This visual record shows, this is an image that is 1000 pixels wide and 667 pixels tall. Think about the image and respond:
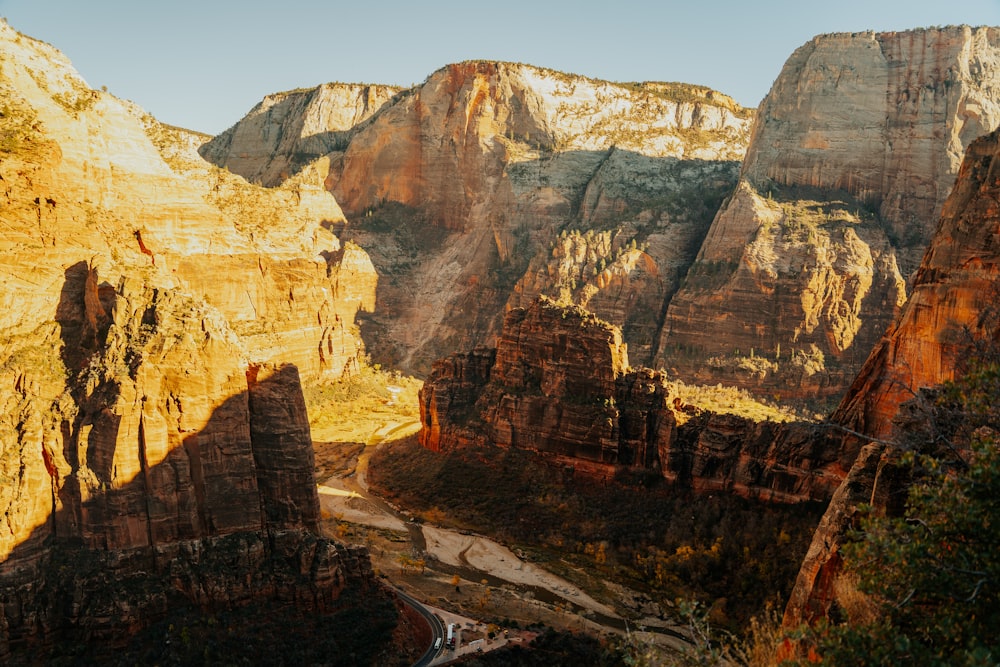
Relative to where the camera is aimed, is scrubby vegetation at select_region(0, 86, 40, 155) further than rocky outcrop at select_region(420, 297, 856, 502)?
No

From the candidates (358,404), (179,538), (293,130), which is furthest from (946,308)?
(293,130)

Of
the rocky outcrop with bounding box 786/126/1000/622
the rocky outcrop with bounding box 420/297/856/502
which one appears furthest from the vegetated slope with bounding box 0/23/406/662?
the rocky outcrop with bounding box 786/126/1000/622

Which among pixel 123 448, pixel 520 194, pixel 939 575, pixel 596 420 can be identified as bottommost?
pixel 596 420

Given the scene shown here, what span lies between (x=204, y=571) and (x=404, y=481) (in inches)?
1406

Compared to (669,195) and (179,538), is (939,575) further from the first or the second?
(669,195)

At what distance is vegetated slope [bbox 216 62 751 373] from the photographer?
108 m

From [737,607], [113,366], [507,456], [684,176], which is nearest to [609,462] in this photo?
[507,456]

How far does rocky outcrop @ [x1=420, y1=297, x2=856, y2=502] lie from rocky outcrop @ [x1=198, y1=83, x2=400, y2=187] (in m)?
83.9

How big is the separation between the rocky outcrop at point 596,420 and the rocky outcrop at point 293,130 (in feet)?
275

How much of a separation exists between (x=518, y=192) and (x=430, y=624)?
89401mm

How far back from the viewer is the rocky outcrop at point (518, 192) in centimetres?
10769

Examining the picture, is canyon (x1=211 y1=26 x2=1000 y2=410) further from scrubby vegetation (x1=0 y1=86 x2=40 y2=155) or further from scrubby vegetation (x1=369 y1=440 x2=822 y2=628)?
scrubby vegetation (x1=0 y1=86 x2=40 y2=155)

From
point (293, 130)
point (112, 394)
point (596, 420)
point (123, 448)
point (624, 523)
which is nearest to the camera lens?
point (123, 448)

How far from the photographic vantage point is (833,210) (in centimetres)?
9344
